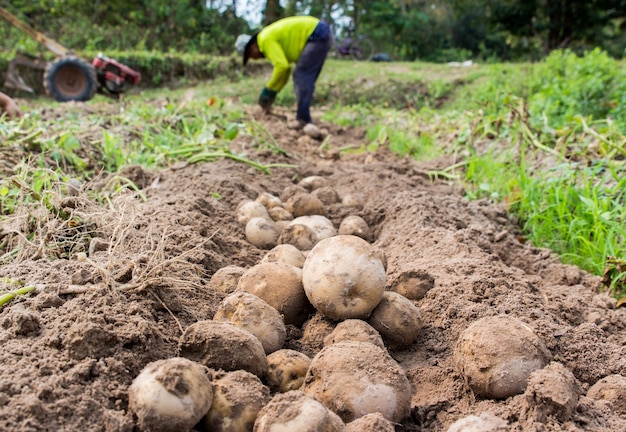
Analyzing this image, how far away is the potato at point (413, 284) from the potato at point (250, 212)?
3.60ft

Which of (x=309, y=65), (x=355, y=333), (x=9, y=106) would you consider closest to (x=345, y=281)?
(x=355, y=333)

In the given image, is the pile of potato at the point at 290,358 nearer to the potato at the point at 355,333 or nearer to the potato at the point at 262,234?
the potato at the point at 355,333

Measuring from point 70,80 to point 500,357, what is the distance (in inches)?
446

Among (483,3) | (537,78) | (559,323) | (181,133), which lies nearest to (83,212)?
(559,323)

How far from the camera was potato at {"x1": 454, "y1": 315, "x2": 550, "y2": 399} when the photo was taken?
172cm

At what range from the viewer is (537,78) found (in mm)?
8680

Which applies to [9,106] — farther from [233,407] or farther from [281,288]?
[233,407]

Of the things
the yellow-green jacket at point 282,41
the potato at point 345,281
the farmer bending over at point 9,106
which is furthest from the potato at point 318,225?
the yellow-green jacket at point 282,41

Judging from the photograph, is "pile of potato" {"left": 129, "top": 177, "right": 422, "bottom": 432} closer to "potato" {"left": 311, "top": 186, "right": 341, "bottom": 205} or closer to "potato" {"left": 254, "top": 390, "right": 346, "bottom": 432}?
"potato" {"left": 254, "top": 390, "right": 346, "bottom": 432}

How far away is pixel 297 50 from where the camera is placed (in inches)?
329

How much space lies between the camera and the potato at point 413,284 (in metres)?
2.34

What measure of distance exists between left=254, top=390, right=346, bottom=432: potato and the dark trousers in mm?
6864

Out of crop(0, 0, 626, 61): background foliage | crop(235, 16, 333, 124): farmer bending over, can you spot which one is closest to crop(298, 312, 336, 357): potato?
crop(235, 16, 333, 124): farmer bending over

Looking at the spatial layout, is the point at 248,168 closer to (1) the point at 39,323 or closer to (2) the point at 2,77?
(1) the point at 39,323
